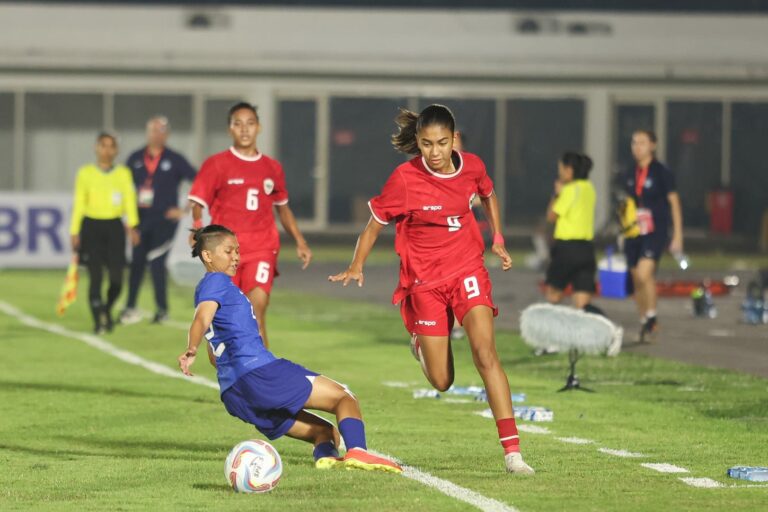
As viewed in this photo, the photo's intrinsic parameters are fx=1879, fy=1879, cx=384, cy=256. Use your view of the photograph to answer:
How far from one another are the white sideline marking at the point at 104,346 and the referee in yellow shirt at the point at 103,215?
0.57m

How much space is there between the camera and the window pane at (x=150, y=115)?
39719mm

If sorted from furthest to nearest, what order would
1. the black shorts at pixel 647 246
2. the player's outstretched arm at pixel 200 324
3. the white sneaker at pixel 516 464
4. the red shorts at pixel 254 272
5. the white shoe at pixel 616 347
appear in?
the black shorts at pixel 647 246 < the white shoe at pixel 616 347 < the red shorts at pixel 254 272 < the white sneaker at pixel 516 464 < the player's outstretched arm at pixel 200 324

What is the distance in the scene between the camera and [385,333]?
1945 centimetres

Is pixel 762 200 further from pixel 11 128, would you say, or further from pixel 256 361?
pixel 256 361

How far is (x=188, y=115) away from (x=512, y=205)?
7.20m

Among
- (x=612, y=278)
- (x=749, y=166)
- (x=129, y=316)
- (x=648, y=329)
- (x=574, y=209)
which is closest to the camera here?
(x=574, y=209)

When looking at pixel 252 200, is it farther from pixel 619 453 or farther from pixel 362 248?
pixel 619 453

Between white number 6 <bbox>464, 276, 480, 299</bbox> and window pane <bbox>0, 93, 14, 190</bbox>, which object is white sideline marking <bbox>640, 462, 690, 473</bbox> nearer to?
white number 6 <bbox>464, 276, 480, 299</bbox>

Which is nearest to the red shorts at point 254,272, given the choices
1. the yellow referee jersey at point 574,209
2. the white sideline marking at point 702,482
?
the white sideline marking at point 702,482

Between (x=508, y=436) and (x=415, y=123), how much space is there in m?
1.75

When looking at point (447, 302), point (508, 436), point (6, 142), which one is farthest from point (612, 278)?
point (6, 142)

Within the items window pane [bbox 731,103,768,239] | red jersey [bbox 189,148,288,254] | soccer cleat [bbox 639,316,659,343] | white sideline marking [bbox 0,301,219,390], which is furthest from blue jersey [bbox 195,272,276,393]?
window pane [bbox 731,103,768,239]

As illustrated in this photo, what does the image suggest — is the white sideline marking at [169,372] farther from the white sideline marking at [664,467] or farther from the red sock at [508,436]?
the white sideline marking at [664,467]

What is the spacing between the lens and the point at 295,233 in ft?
43.7
